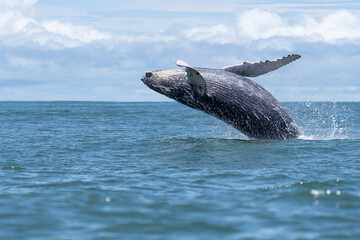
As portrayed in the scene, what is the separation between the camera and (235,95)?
18.1 meters

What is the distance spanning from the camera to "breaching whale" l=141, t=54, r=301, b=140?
711 inches

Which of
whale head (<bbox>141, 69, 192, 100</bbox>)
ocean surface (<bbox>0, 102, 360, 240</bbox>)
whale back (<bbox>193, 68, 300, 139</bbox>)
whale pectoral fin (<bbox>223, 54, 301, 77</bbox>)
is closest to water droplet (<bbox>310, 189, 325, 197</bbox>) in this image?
ocean surface (<bbox>0, 102, 360, 240</bbox>)

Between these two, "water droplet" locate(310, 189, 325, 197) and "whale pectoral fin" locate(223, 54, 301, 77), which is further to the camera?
"whale pectoral fin" locate(223, 54, 301, 77)

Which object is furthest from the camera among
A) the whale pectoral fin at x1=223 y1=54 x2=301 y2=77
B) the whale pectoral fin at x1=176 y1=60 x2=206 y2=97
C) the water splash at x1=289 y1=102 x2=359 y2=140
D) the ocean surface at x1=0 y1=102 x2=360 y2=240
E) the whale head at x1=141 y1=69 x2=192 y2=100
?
the water splash at x1=289 y1=102 x2=359 y2=140

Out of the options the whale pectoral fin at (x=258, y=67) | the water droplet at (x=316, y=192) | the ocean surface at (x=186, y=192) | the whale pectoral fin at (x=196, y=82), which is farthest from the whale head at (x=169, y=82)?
the water droplet at (x=316, y=192)

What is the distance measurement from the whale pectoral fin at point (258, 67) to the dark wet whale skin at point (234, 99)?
8.1 inches

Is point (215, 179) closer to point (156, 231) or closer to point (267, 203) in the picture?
point (267, 203)

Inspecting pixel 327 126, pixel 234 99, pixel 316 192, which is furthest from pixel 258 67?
pixel 327 126

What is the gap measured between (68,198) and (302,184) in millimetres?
4659

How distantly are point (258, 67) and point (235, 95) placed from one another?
1.15 metres

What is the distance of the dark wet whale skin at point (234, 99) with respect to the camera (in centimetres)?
1811

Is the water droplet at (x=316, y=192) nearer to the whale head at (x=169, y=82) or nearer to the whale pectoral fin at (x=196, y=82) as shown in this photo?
the whale pectoral fin at (x=196, y=82)

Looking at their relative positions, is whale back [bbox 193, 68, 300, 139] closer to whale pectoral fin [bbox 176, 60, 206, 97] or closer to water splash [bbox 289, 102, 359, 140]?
whale pectoral fin [bbox 176, 60, 206, 97]

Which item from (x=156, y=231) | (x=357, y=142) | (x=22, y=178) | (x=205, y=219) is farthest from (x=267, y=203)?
(x=357, y=142)
